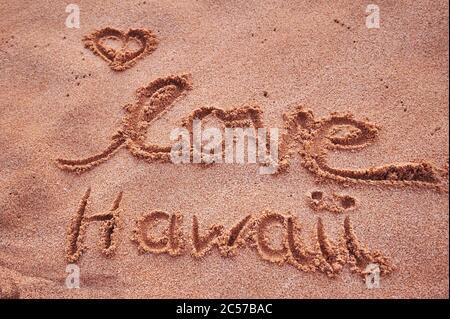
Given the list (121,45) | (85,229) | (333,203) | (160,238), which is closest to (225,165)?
(160,238)

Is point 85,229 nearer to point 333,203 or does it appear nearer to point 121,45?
point 121,45

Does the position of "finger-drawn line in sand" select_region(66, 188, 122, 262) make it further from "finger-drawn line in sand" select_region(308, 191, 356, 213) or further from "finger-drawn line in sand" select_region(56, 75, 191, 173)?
"finger-drawn line in sand" select_region(308, 191, 356, 213)

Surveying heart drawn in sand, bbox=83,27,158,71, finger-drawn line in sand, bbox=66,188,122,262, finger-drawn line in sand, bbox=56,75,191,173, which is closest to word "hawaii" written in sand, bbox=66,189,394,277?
finger-drawn line in sand, bbox=66,188,122,262

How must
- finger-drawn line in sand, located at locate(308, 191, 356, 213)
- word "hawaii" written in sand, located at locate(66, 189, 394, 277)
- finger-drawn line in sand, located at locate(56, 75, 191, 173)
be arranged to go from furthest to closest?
finger-drawn line in sand, located at locate(56, 75, 191, 173) → finger-drawn line in sand, located at locate(308, 191, 356, 213) → word "hawaii" written in sand, located at locate(66, 189, 394, 277)

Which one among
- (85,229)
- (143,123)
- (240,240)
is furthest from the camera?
(143,123)

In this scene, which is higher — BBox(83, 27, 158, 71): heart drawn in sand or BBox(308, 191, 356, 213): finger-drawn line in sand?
BBox(83, 27, 158, 71): heart drawn in sand


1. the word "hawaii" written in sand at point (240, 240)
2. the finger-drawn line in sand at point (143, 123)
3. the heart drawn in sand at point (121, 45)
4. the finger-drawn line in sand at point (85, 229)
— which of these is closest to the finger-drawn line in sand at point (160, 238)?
the word "hawaii" written in sand at point (240, 240)

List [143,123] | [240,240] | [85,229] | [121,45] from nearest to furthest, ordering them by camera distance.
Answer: [240,240] → [85,229] → [143,123] → [121,45]
